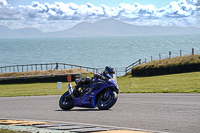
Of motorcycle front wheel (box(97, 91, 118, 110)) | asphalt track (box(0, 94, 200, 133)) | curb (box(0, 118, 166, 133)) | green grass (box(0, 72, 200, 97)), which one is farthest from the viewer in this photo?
green grass (box(0, 72, 200, 97))

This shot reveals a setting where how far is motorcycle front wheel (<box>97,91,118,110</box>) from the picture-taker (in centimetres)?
1113

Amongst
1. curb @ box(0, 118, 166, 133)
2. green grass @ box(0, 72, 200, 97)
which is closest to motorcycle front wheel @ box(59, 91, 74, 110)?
curb @ box(0, 118, 166, 133)

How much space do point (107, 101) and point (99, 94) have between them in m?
0.39

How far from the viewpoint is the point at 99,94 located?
1159 cm

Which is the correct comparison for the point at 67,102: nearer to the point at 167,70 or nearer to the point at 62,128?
the point at 62,128

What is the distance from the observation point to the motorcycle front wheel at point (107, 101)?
1113cm

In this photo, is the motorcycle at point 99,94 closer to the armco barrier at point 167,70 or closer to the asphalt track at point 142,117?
the asphalt track at point 142,117

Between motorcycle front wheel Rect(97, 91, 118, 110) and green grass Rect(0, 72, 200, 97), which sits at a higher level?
motorcycle front wheel Rect(97, 91, 118, 110)

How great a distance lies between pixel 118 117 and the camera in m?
10.1

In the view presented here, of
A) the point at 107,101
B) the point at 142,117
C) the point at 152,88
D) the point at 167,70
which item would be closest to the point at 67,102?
the point at 107,101

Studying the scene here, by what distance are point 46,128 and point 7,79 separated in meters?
35.3

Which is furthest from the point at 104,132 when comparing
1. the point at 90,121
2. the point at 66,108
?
the point at 66,108

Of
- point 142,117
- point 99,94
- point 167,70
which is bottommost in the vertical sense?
point 167,70

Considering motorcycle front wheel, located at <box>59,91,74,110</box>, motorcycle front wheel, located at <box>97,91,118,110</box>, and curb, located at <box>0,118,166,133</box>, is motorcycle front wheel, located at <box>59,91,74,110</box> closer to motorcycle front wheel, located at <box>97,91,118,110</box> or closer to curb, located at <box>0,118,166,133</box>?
motorcycle front wheel, located at <box>97,91,118,110</box>
